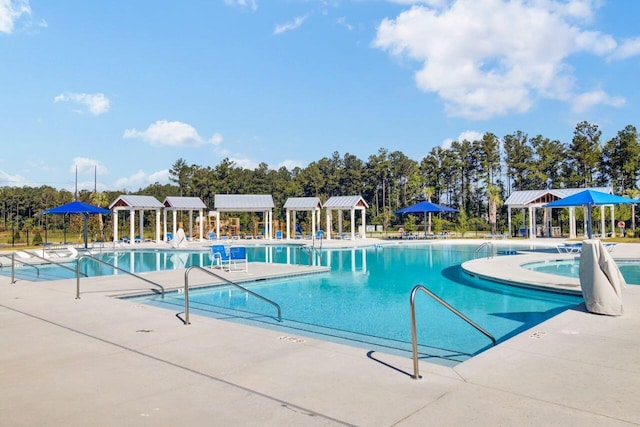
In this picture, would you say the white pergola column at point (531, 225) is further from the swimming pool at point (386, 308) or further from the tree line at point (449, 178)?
the swimming pool at point (386, 308)

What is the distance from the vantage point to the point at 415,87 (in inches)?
1172

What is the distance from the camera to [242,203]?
3183 cm

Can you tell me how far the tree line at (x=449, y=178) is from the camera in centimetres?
3925

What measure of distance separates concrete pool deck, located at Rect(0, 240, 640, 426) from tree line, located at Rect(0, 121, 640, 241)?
31764 mm

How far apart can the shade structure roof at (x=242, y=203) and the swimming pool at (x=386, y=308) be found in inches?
718

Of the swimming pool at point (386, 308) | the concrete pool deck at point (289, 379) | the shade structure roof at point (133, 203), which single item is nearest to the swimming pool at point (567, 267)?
the swimming pool at point (386, 308)

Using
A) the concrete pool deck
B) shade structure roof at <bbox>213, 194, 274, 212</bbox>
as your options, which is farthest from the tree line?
the concrete pool deck

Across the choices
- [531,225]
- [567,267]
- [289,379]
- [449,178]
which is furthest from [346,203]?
[289,379]

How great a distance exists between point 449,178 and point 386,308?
41.7 meters

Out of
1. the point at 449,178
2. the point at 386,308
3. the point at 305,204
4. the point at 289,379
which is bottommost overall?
the point at 386,308

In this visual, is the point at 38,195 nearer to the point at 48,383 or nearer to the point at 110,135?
the point at 110,135

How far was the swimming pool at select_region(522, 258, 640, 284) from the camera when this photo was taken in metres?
13.8

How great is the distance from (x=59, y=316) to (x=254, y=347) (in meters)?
3.74

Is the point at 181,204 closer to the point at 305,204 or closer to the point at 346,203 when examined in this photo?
the point at 305,204
